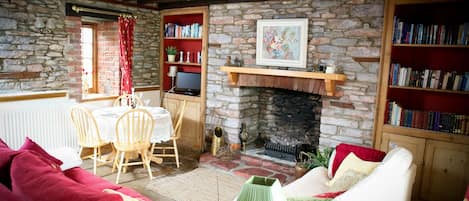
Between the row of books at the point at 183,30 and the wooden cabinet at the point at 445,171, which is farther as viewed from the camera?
the row of books at the point at 183,30

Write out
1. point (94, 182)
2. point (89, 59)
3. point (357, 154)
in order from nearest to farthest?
point (94, 182), point (357, 154), point (89, 59)

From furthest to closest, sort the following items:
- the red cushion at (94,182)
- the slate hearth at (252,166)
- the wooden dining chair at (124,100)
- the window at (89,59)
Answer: the window at (89,59), the wooden dining chair at (124,100), the slate hearth at (252,166), the red cushion at (94,182)

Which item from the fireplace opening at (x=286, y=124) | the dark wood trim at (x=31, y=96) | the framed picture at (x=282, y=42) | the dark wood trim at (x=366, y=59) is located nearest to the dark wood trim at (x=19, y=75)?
the dark wood trim at (x=31, y=96)

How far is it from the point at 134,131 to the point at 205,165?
119 cm

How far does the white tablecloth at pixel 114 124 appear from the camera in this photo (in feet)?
13.9

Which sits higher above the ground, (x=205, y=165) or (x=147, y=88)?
(x=147, y=88)

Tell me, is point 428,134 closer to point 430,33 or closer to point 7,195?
point 430,33

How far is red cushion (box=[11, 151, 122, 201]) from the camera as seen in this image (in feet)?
5.52

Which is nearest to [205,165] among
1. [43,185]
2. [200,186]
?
[200,186]

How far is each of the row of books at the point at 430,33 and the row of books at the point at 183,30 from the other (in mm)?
2891

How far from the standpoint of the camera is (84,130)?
4344 millimetres

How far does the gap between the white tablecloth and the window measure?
47.0 inches

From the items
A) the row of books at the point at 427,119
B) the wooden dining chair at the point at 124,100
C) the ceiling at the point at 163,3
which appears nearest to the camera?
the row of books at the point at 427,119

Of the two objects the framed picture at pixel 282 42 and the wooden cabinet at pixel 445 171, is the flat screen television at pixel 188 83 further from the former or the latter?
the wooden cabinet at pixel 445 171
